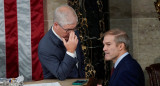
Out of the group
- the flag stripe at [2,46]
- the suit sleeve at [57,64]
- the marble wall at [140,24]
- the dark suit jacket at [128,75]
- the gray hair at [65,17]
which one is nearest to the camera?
the dark suit jacket at [128,75]

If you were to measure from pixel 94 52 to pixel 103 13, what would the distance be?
68 cm

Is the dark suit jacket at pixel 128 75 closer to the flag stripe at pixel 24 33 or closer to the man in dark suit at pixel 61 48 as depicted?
the man in dark suit at pixel 61 48

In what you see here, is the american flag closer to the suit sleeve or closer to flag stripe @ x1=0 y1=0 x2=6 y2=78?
flag stripe @ x1=0 y1=0 x2=6 y2=78

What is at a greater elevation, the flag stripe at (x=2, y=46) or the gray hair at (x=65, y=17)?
the gray hair at (x=65, y=17)

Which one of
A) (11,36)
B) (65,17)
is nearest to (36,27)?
(11,36)

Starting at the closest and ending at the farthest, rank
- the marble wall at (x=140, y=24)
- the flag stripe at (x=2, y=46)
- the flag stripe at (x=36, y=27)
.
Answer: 1. the flag stripe at (x=2, y=46)
2. the flag stripe at (x=36, y=27)
3. the marble wall at (x=140, y=24)

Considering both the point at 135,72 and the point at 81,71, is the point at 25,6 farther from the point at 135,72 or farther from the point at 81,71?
the point at 135,72

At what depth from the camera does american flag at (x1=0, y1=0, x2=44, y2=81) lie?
4.39 meters

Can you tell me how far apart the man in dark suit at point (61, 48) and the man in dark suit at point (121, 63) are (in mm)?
441

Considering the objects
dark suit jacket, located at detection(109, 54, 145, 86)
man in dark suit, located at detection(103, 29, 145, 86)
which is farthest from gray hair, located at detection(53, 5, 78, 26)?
dark suit jacket, located at detection(109, 54, 145, 86)

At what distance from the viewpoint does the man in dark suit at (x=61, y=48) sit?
2848 millimetres

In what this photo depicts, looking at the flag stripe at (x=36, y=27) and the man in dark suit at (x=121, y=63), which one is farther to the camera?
the flag stripe at (x=36, y=27)

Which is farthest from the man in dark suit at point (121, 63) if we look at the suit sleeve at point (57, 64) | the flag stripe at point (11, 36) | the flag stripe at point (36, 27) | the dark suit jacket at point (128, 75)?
the flag stripe at point (11, 36)

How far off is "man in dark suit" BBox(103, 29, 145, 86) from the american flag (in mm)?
2086
